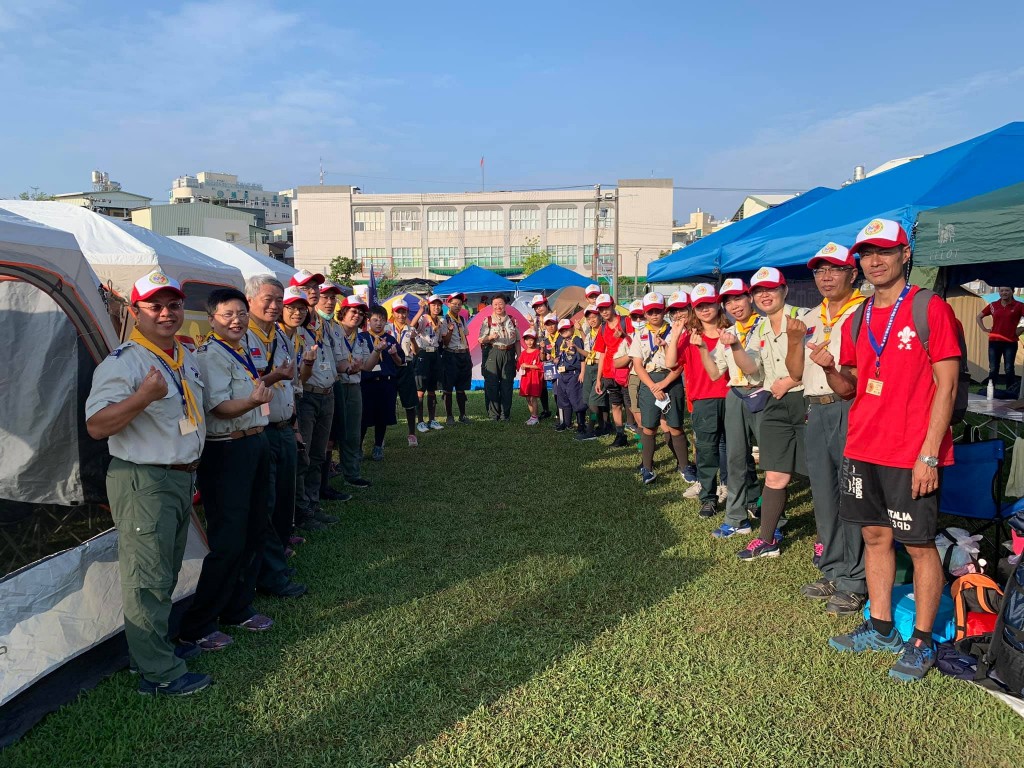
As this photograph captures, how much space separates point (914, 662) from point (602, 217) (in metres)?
80.1

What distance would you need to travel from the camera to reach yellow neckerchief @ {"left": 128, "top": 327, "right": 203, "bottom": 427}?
3.05 metres

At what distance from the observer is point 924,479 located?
2.97 metres

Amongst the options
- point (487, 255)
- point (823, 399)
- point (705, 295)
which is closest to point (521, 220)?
point (487, 255)

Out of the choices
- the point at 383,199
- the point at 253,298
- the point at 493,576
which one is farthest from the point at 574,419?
the point at 383,199

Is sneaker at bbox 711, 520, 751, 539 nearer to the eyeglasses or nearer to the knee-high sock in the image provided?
the knee-high sock

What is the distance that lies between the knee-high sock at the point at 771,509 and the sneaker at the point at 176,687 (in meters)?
3.51

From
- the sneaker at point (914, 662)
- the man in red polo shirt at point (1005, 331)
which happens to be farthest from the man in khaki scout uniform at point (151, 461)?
the man in red polo shirt at point (1005, 331)

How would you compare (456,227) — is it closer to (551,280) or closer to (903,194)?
(551,280)

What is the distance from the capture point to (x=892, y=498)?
3.15m

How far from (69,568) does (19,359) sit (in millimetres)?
1809

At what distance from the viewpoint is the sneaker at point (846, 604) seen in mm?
3842

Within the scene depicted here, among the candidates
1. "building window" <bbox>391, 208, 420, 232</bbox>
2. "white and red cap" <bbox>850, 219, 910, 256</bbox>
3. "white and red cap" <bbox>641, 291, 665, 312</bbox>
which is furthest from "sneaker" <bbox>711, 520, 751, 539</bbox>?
"building window" <bbox>391, 208, 420, 232</bbox>

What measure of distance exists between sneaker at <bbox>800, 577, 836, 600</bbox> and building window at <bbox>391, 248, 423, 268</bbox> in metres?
74.9

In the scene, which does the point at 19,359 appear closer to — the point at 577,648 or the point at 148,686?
the point at 148,686
